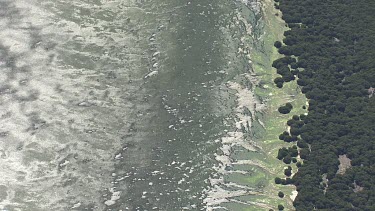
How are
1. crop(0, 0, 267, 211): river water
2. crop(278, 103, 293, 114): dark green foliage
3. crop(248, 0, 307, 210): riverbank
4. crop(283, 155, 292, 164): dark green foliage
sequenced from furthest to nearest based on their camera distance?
crop(278, 103, 293, 114): dark green foliage → crop(283, 155, 292, 164): dark green foliage → crop(248, 0, 307, 210): riverbank → crop(0, 0, 267, 211): river water

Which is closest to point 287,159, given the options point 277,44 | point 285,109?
point 285,109

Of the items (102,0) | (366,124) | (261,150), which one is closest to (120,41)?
(102,0)

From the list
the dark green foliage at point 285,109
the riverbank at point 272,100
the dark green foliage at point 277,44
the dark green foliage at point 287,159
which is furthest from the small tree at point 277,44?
the dark green foliage at point 287,159

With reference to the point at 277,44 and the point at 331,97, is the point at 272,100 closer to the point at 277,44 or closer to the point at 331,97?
the point at 331,97

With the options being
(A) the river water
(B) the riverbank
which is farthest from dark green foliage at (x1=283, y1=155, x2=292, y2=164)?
(A) the river water

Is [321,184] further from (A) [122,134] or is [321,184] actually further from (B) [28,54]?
(B) [28,54]

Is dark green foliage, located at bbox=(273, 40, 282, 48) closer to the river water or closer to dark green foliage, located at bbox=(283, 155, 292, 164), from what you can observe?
the river water
